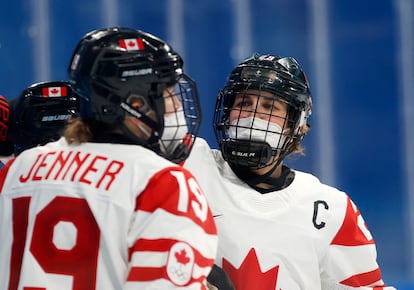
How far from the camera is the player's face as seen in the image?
182cm

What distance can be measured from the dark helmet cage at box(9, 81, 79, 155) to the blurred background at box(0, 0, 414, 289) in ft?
7.93

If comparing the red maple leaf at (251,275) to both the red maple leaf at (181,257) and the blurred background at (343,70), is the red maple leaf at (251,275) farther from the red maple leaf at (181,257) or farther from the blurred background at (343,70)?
the blurred background at (343,70)

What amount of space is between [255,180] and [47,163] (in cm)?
63

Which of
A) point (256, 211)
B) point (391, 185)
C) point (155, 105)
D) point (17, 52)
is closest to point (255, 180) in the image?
point (256, 211)

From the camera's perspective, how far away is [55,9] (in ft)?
13.6

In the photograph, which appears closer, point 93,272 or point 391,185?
point 93,272

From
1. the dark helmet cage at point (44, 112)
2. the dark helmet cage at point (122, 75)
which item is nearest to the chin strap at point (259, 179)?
the dark helmet cage at point (44, 112)

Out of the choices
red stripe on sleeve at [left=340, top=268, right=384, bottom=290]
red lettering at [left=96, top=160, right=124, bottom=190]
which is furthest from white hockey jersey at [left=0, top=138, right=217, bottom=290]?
red stripe on sleeve at [left=340, top=268, right=384, bottom=290]

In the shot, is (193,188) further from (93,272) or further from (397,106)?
(397,106)

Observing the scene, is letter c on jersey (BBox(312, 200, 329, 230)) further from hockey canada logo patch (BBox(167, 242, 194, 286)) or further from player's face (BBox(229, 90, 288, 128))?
hockey canada logo patch (BBox(167, 242, 194, 286))

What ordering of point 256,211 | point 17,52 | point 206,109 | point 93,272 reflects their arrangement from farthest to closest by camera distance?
point 206,109
point 17,52
point 256,211
point 93,272

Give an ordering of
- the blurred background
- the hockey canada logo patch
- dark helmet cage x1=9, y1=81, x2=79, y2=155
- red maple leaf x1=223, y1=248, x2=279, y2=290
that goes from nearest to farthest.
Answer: the hockey canada logo patch, red maple leaf x1=223, y1=248, x2=279, y2=290, dark helmet cage x1=9, y1=81, x2=79, y2=155, the blurred background

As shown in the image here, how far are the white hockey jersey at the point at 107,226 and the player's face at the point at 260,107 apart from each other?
556 millimetres

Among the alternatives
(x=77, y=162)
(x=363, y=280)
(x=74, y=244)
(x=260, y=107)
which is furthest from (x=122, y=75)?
(x=363, y=280)
